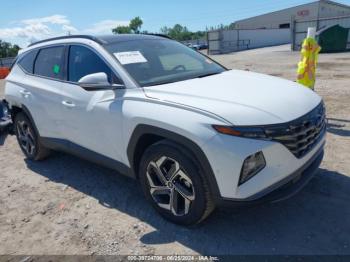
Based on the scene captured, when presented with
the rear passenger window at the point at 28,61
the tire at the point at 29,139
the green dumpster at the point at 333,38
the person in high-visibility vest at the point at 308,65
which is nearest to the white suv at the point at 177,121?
the rear passenger window at the point at 28,61

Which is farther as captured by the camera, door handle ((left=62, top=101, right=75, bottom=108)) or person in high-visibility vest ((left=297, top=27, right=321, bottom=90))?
person in high-visibility vest ((left=297, top=27, right=321, bottom=90))

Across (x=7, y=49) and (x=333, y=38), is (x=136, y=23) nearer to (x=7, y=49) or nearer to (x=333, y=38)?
(x=7, y=49)

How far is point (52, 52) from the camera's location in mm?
4504

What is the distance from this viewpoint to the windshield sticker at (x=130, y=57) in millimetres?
3527

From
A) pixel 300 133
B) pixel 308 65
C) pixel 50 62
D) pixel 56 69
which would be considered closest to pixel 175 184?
pixel 300 133

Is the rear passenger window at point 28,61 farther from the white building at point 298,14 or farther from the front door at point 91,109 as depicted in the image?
the white building at point 298,14

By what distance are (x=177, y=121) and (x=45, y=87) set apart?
2342 millimetres

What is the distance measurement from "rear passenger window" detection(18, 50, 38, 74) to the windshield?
5.88 feet

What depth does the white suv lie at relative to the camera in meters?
2.64

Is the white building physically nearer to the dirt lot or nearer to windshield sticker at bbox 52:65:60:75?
windshield sticker at bbox 52:65:60:75

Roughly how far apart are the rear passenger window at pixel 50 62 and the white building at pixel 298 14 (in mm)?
55050

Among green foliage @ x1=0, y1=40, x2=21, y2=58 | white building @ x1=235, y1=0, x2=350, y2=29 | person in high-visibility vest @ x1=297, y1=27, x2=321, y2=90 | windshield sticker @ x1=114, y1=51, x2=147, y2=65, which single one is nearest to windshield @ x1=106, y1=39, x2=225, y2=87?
windshield sticker @ x1=114, y1=51, x2=147, y2=65

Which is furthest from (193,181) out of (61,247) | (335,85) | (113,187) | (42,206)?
(335,85)

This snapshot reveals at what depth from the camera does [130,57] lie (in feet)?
11.8
